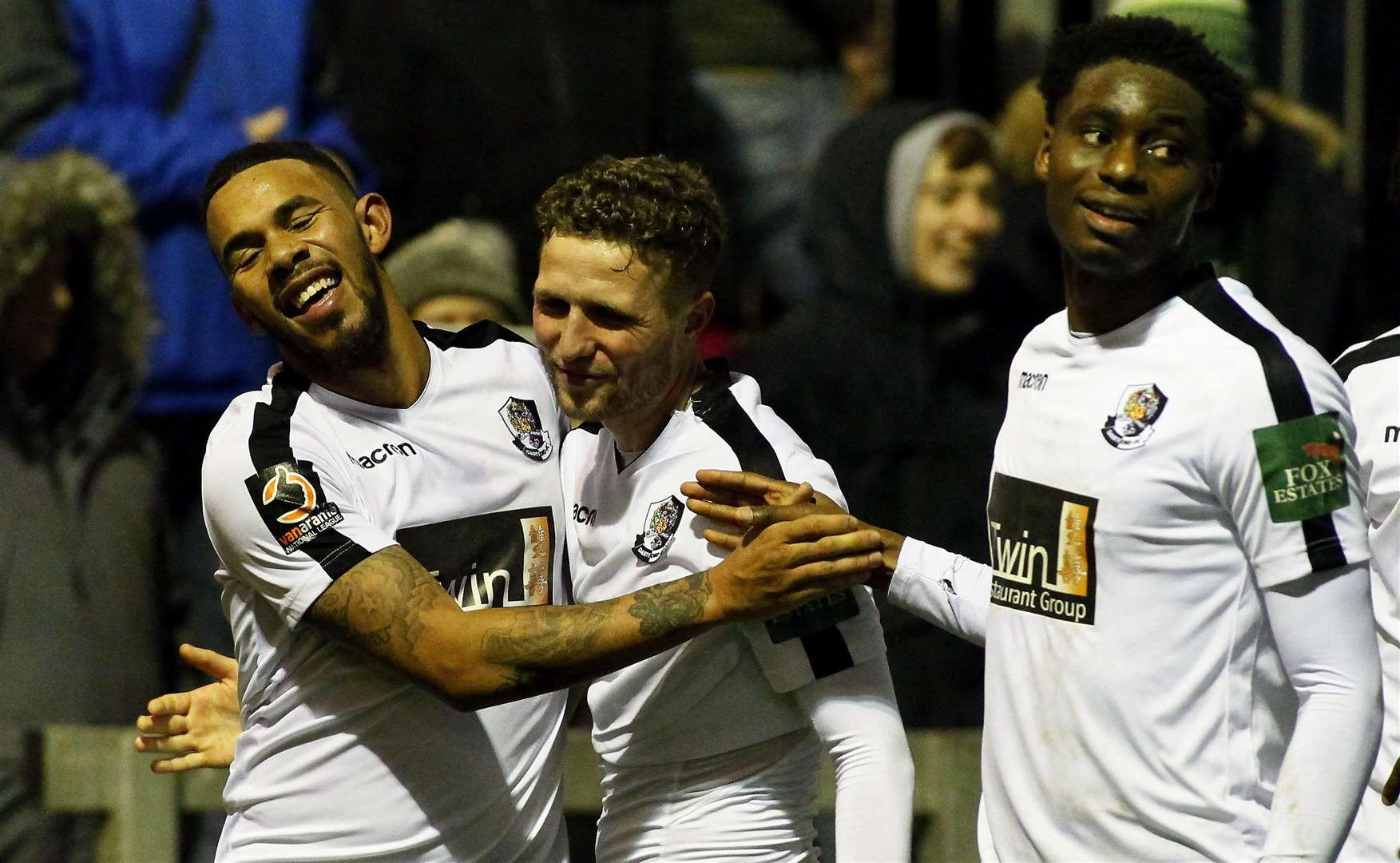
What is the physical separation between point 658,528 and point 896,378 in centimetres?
203

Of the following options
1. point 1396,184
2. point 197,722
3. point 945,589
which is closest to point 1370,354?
point 1396,184

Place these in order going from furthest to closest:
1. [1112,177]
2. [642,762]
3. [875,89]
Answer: [875,89] → [642,762] → [1112,177]

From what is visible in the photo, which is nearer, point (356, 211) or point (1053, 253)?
point (356, 211)

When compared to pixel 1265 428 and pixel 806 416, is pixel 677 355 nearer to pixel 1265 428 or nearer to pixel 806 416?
pixel 1265 428

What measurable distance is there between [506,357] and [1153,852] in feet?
4.83

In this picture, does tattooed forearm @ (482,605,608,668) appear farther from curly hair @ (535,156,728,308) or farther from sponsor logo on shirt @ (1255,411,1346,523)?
sponsor logo on shirt @ (1255,411,1346,523)

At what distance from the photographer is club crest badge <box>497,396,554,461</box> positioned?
3617 millimetres

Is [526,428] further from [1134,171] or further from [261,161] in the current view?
[1134,171]

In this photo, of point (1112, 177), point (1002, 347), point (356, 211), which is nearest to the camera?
point (1112, 177)

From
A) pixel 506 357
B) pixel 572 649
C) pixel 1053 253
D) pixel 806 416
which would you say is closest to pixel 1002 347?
pixel 1053 253

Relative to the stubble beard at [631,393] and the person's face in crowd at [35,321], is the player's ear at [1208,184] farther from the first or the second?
the person's face in crowd at [35,321]

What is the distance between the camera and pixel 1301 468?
115 inches

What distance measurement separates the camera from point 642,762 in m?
3.41

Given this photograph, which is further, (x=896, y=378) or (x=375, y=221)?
(x=896, y=378)
